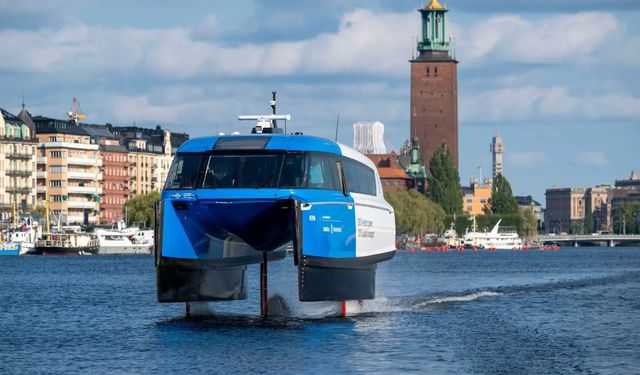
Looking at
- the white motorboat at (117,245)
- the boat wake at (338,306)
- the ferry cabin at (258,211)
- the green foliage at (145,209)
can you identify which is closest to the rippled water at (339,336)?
the boat wake at (338,306)

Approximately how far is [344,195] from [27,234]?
134 meters

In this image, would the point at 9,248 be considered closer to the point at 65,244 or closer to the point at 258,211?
the point at 65,244

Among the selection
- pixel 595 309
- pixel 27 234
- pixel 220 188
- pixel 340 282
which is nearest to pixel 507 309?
Answer: pixel 595 309

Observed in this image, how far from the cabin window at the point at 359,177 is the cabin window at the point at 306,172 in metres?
1.31

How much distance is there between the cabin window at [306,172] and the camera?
40.7 m

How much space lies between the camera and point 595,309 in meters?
51.9

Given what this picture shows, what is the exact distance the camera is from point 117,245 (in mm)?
176250

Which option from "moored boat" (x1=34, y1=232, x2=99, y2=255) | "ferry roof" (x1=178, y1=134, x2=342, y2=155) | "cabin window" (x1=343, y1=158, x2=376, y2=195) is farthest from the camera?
"moored boat" (x1=34, y1=232, x2=99, y2=255)

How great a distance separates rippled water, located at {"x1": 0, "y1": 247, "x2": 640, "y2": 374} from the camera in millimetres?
34031

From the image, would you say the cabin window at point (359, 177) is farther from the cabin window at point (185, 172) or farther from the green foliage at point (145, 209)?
the green foliage at point (145, 209)

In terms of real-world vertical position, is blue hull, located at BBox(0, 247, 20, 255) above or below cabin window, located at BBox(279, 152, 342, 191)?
below

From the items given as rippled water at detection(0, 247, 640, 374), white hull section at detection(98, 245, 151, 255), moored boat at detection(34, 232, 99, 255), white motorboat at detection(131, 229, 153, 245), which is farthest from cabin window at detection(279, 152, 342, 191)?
white motorboat at detection(131, 229, 153, 245)

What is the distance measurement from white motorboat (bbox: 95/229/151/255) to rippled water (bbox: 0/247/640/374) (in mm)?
114384

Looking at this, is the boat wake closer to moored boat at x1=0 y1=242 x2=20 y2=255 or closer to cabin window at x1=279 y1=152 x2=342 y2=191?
cabin window at x1=279 y1=152 x2=342 y2=191
